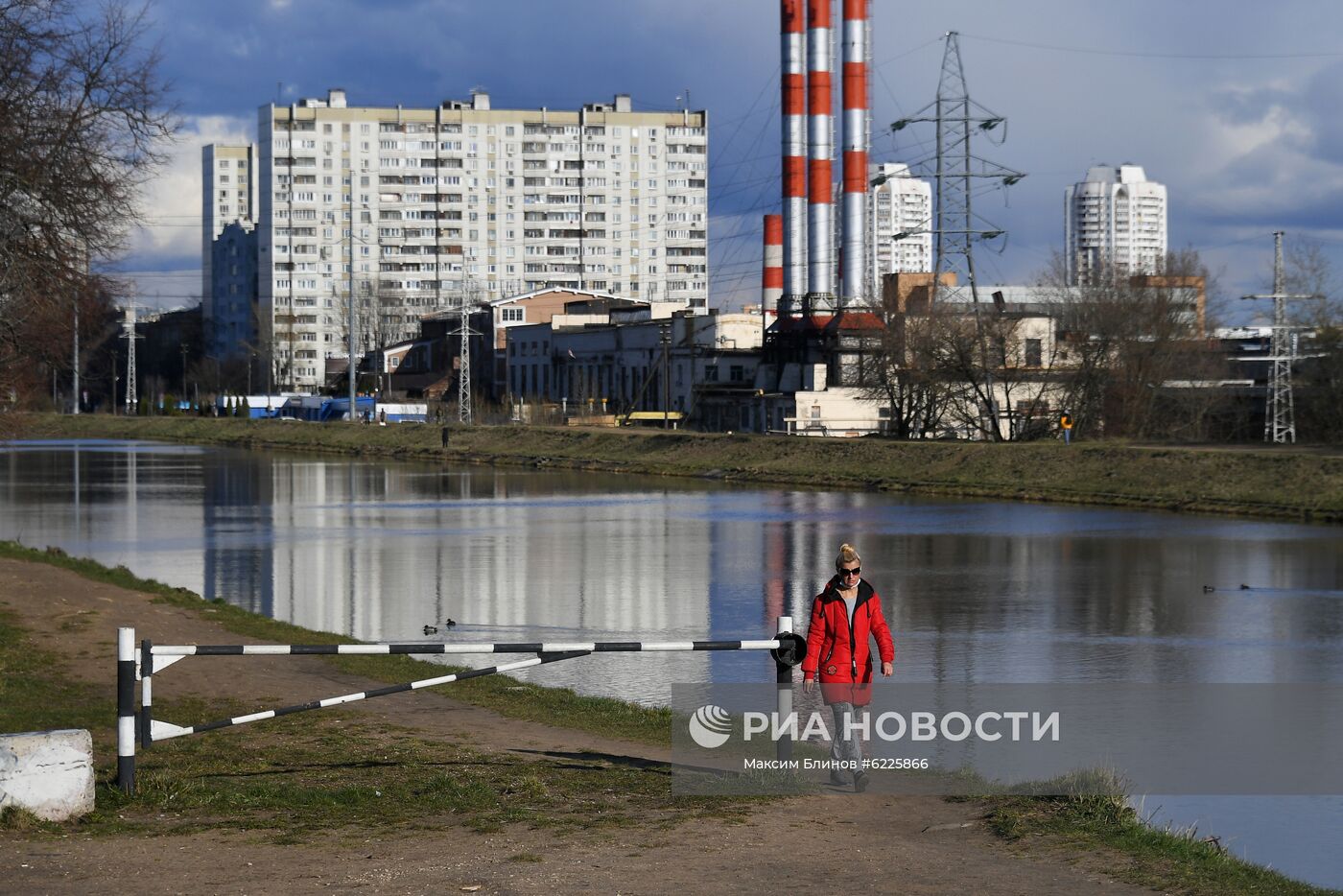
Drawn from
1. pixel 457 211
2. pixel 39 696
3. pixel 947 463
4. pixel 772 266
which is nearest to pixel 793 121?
pixel 772 266

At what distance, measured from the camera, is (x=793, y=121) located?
83188 millimetres

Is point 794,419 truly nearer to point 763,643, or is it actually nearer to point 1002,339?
point 1002,339

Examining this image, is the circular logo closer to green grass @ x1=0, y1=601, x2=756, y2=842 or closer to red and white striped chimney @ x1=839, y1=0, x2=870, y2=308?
green grass @ x1=0, y1=601, x2=756, y2=842

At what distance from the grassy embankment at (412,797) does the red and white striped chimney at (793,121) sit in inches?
2819

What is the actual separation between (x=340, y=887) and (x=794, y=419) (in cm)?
7153

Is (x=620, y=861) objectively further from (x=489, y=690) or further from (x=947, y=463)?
(x=947, y=463)

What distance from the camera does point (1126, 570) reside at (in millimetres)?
31422

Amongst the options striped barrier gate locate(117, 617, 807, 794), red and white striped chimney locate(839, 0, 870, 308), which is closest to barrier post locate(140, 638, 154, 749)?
striped barrier gate locate(117, 617, 807, 794)

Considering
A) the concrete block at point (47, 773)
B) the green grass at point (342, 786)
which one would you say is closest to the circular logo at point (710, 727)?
the green grass at point (342, 786)

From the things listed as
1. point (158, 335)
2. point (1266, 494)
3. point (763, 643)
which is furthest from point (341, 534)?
point (158, 335)

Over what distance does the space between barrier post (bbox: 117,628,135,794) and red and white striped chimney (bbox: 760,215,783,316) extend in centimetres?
8322

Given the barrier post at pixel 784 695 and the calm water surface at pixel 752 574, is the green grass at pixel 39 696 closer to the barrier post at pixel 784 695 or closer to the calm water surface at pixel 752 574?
the calm water surface at pixel 752 574

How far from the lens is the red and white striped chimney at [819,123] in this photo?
78.1 metres

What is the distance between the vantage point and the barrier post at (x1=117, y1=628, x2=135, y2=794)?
962 cm
